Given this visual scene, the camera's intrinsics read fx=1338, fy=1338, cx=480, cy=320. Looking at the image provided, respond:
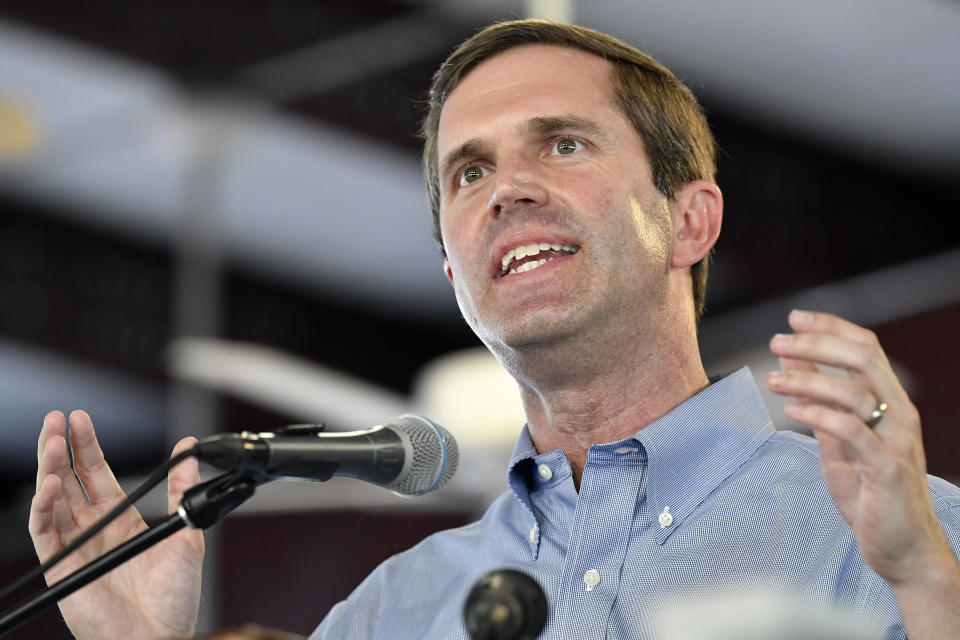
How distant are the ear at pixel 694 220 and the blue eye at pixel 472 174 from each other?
0.29 m

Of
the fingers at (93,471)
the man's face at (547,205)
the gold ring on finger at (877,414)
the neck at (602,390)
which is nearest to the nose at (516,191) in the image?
the man's face at (547,205)

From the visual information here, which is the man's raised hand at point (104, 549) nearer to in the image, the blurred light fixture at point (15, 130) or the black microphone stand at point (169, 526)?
the black microphone stand at point (169, 526)

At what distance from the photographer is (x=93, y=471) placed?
1.80 m

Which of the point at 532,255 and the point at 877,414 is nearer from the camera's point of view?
the point at 877,414

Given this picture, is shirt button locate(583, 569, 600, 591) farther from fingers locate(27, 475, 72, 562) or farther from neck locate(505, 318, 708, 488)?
fingers locate(27, 475, 72, 562)

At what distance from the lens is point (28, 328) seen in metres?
7.53

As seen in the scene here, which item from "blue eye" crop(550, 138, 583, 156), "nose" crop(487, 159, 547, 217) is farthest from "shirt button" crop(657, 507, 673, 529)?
"blue eye" crop(550, 138, 583, 156)

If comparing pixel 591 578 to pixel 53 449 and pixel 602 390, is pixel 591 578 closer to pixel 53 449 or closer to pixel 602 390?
pixel 602 390

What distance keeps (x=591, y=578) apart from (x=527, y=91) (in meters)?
0.76

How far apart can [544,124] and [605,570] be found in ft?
2.22

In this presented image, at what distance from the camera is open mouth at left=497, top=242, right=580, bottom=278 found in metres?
1.88

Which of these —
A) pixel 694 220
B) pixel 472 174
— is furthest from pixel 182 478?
pixel 694 220

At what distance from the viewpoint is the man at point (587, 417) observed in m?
1.69

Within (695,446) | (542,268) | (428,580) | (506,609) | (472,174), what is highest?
(472,174)
